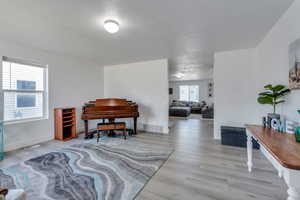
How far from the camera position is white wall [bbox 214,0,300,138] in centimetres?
201

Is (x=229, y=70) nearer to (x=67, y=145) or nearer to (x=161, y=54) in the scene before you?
(x=161, y=54)

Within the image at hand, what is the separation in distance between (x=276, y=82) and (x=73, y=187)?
3.62 metres

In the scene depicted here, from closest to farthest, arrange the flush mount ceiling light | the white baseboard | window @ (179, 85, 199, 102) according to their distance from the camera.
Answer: the flush mount ceiling light → the white baseboard → window @ (179, 85, 199, 102)

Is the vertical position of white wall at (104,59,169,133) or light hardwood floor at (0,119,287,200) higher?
white wall at (104,59,169,133)

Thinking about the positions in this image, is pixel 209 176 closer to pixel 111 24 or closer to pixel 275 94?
Result: pixel 275 94

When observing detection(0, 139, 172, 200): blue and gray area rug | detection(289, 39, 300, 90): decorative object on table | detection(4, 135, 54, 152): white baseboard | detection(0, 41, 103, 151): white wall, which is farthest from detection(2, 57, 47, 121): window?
detection(289, 39, 300, 90): decorative object on table

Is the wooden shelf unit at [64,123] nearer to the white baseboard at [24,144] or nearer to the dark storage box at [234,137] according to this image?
the white baseboard at [24,144]

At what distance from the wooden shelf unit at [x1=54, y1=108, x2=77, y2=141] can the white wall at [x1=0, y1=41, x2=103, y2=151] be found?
0.52ft

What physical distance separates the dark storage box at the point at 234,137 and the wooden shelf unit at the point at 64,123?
417 centimetres

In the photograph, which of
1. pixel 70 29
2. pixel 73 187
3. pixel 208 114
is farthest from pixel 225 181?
pixel 208 114

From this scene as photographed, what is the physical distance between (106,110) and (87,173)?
1.94m

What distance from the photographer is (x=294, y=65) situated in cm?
170

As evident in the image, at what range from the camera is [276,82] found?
2314 millimetres

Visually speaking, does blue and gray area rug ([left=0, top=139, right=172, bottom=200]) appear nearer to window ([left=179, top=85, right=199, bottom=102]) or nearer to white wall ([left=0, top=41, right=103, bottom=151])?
white wall ([left=0, top=41, right=103, bottom=151])
